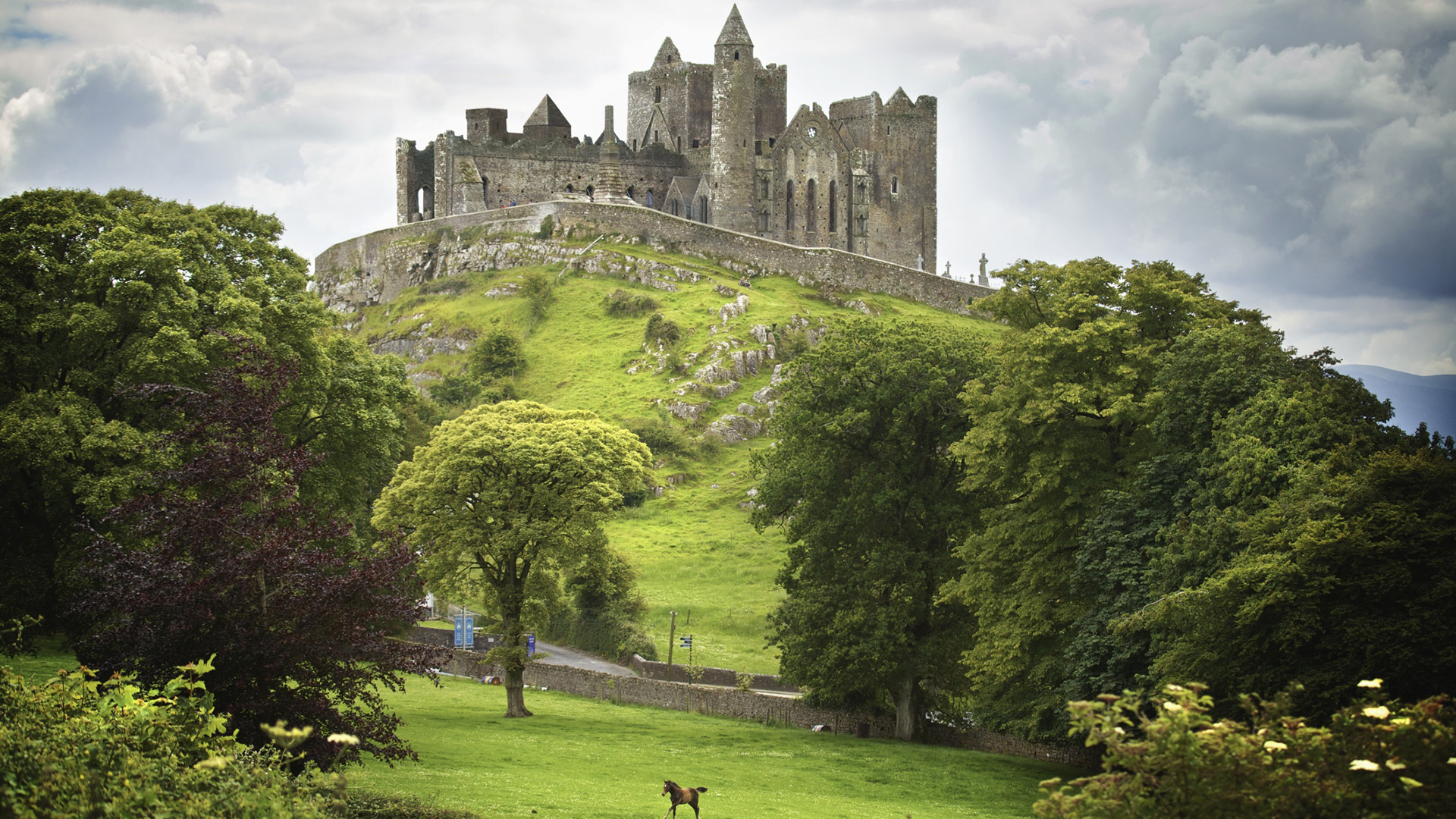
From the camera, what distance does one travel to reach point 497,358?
7388cm

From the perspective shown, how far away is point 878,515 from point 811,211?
5079 cm

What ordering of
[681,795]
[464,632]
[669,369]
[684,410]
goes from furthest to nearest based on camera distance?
[669,369] < [684,410] < [464,632] < [681,795]

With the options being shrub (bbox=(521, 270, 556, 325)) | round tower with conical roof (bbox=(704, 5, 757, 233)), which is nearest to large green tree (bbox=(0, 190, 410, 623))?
shrub (bbox=(521, 270, 556, 325))

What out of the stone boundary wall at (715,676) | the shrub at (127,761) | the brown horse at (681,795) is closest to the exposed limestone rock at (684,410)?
the stone boundary wall at (715,676)

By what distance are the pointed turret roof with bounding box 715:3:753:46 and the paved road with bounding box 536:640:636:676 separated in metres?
43.8

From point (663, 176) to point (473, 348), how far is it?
20.6 m

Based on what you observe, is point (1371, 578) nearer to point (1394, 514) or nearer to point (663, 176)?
point (1394, 514)

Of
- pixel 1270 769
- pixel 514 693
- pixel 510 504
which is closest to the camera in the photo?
pixel 1270 769

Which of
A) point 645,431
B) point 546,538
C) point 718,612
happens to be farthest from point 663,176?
point 546,538

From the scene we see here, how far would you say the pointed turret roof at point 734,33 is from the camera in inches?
3214

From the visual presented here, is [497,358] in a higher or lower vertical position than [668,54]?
lower

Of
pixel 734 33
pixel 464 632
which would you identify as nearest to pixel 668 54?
pixel 734 33

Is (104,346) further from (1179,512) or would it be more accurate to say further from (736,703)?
(1179,512)

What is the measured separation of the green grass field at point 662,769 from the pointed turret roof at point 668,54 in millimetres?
58891
